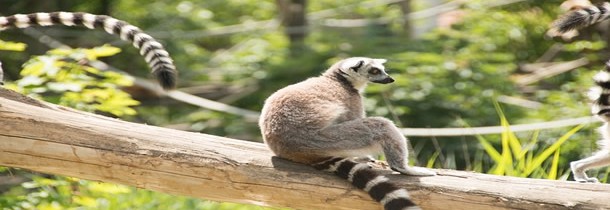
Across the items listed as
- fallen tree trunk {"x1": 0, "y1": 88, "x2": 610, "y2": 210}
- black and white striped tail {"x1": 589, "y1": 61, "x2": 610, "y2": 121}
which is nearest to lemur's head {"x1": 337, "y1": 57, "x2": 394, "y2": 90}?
fallen tree trunk {"x1": 0, "y1": 88, "x2": 610, "y2": 210}

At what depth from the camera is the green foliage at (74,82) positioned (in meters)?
5.06

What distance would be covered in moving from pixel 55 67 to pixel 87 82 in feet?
0.62

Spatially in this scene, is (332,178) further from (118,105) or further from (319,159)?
(118,105)

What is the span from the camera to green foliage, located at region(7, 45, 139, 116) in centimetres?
506

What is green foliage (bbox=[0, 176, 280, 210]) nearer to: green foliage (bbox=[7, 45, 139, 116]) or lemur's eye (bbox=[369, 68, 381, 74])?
green foliage (bbox=[7, 45, 139, 116])

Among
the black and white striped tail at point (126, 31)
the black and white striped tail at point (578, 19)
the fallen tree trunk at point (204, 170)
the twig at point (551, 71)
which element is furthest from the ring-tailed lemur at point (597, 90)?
the twig at point (551, 71)

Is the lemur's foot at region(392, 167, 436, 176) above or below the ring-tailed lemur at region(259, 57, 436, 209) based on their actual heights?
below

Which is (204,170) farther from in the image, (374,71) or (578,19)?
(578,19)

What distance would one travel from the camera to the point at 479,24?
9.92m

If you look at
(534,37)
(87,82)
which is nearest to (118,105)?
(87,82)

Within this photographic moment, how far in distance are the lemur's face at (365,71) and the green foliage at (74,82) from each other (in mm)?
1403

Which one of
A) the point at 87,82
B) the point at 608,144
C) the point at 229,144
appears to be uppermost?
the point at 87,82

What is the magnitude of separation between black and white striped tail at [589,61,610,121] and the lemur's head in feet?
2.93

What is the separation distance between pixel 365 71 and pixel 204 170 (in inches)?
33.2
